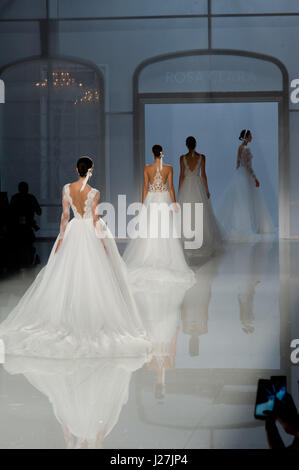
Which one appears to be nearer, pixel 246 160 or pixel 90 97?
pixel 90 97

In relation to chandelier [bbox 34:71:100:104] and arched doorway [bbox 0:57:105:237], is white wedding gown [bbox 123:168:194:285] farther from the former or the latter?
chandelier [bbox 34:71:100:104]

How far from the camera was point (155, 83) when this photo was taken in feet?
42.3

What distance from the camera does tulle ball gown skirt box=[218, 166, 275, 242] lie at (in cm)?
1279

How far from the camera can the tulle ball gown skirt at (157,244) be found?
768 cm

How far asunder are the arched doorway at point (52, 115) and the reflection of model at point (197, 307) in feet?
17.0

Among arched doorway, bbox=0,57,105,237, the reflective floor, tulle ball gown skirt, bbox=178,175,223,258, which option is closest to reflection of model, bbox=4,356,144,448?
the reflective floor

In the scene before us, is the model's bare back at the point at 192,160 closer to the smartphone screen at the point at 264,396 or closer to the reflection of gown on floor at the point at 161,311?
the reflection of gown on floor at the point at 161,311

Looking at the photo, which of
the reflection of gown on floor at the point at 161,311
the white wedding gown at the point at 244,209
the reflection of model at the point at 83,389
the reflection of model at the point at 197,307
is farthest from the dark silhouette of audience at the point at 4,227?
the reflection of model at the point at 83,389

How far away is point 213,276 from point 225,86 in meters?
5.85

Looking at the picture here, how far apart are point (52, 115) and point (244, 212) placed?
4.04 meters

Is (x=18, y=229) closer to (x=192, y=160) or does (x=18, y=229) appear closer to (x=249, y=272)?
(x=192, y=160)

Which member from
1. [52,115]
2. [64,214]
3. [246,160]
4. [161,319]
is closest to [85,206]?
[64,214]

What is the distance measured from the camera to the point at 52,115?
1296 cm
